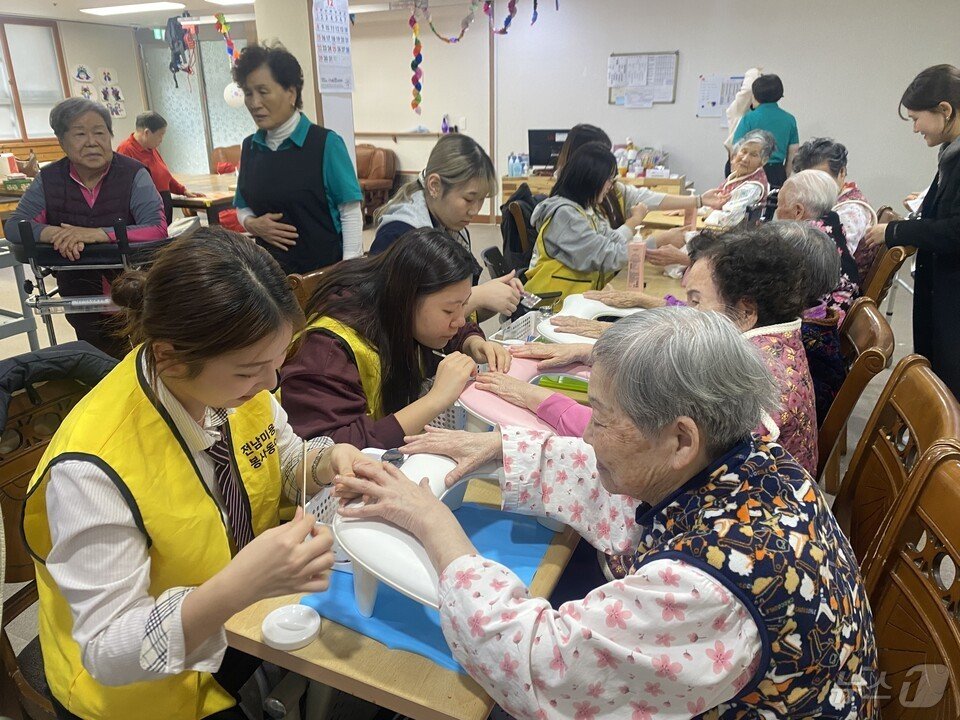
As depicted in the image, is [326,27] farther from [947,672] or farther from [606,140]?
[947,672]

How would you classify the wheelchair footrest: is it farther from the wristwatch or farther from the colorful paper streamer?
the colorful paper streamer

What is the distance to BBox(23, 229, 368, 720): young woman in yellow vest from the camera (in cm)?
85

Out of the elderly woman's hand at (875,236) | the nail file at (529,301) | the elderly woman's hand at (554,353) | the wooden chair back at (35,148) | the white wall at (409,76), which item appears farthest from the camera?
the wooden chair back at (35,148)

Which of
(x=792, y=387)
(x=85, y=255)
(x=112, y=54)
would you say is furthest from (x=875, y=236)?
(x=112, y=54)

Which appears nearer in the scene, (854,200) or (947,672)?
(947,672)

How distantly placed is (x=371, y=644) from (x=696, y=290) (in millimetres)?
1199

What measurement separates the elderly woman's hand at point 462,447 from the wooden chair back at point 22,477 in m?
0.70

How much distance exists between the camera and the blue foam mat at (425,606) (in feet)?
3.05

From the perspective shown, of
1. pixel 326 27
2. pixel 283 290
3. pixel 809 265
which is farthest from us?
pixel 326 27

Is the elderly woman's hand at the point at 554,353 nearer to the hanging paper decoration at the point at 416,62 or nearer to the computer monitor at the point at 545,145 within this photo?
the computer monitor at the point at 545,145

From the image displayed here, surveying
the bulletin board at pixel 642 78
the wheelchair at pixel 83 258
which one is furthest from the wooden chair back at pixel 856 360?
the bulletin board at pixel 642 78

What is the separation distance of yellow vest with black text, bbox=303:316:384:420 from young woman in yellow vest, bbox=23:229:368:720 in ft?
1.43

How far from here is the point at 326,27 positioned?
3789 millimetres

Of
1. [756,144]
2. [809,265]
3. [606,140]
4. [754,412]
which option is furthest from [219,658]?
[756,144]
